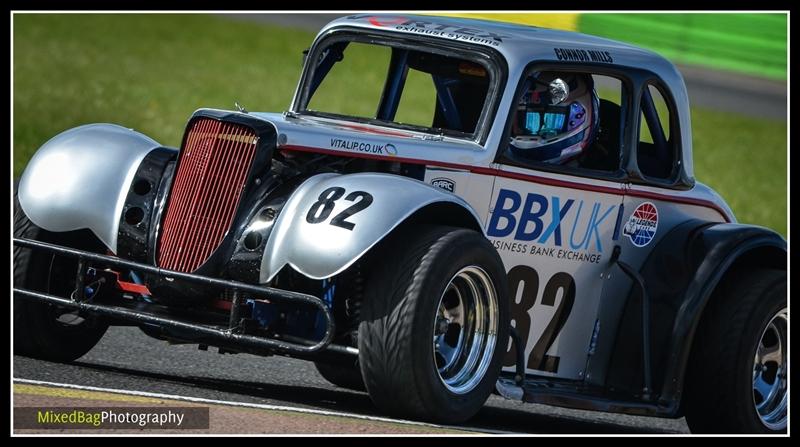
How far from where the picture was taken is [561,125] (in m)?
7.46

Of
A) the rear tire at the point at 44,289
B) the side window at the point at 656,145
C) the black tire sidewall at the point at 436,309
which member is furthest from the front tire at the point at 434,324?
the side window at the point at 656,145

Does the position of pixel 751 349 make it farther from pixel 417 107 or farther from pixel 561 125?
pixel 417 107

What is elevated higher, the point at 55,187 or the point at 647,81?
the point at 647,81

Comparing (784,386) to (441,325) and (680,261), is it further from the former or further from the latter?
(441,325)

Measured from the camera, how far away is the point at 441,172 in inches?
265

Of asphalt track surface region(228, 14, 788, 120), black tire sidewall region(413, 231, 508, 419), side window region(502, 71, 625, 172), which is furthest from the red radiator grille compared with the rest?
asphalt track surface region(228, 14, 788, 120)

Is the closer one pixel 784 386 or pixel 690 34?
pixel 784 386

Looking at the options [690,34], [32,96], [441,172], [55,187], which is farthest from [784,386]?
[690,34]

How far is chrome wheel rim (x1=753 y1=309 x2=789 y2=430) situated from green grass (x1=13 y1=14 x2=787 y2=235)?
9.09m

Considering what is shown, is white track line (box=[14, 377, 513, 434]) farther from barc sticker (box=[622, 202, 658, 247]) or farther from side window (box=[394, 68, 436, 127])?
side window (box=[394, 68, 436, 127])

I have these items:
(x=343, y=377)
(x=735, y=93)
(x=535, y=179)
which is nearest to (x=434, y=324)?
(x=535, y=179)

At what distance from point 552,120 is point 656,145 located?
938 millimetres

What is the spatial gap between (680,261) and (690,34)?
22284 mm

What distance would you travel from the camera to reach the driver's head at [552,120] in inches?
289
